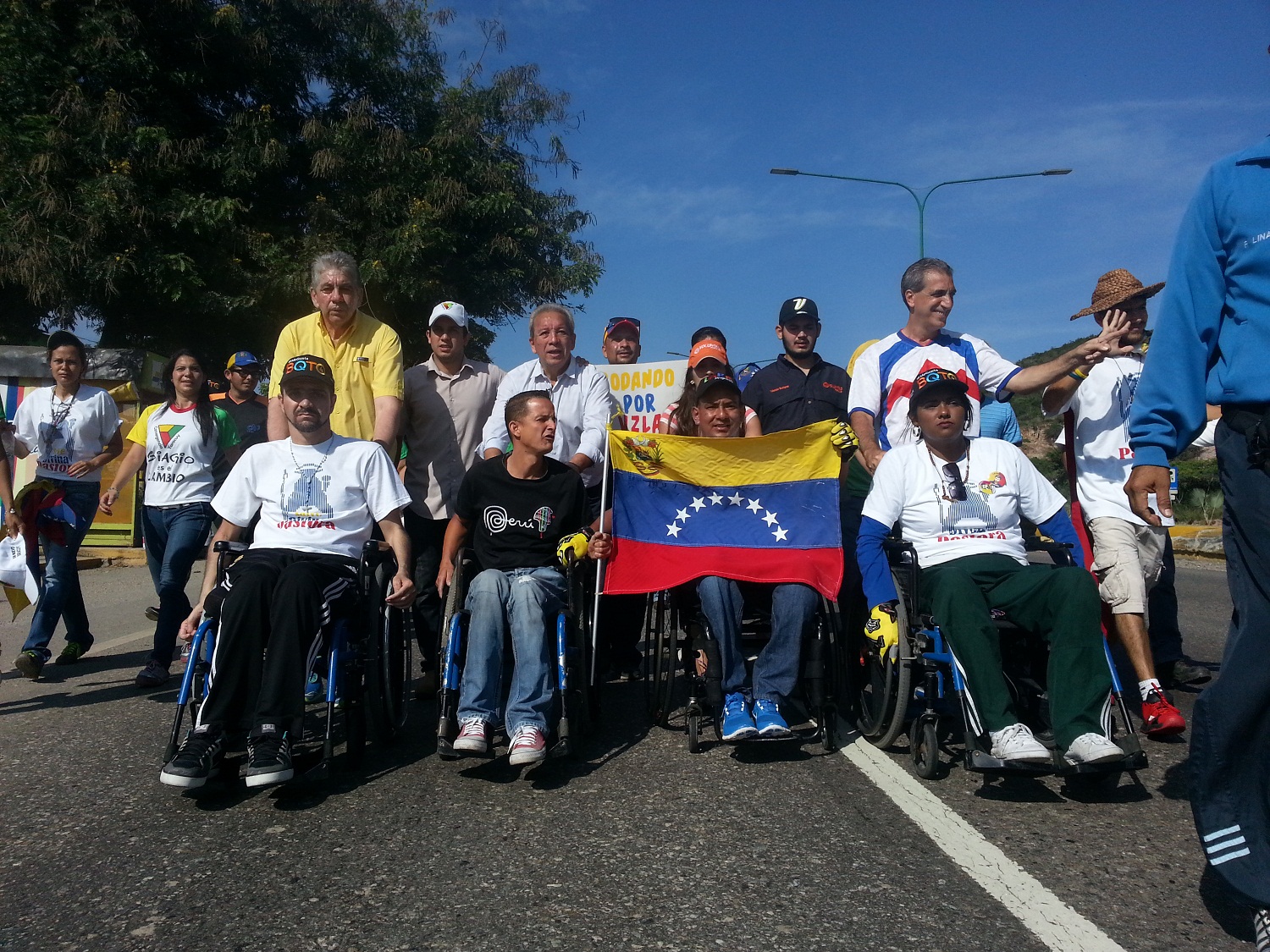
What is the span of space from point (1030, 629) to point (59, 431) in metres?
5.50

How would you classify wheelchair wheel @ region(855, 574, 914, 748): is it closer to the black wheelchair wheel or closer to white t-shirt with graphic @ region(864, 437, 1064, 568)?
the black wheelchair wheel

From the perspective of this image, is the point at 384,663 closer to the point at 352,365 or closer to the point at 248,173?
the point at 352,365

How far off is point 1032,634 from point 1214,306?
166 cm

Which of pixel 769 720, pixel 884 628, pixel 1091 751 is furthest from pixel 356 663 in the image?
pixel 1091 751

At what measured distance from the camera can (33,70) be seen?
15.6m

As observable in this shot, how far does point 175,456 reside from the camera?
6039 mm

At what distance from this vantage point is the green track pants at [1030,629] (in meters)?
3.57

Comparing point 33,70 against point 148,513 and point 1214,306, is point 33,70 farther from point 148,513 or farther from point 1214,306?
point 1214,306

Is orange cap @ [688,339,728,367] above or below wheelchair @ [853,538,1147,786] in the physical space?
above

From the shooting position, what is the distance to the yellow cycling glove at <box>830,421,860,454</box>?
190 inches

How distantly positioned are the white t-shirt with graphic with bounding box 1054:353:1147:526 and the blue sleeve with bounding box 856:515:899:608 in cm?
152

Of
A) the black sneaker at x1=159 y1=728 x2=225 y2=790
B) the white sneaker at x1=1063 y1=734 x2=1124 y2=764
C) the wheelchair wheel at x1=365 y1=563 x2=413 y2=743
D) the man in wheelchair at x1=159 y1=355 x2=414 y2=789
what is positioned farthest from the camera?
the wheelchair wheel at x1=365 y1=563 x2=413 y2=743

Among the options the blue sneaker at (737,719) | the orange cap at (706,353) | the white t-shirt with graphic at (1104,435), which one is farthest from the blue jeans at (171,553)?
the white t-shirt with graphic at (1104,435)

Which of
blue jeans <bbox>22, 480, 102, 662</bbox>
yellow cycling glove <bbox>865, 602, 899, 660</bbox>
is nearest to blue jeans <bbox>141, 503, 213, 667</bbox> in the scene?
blue jeans <bbox>22, 480, 102, 662</bbox>
